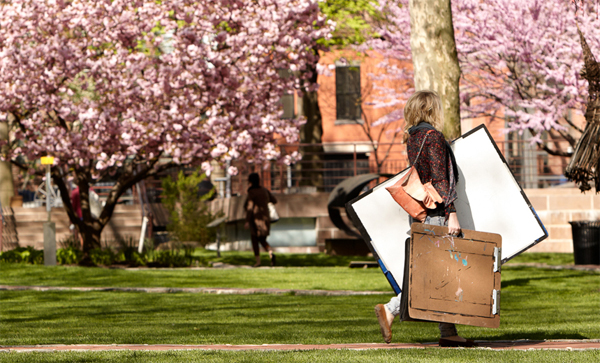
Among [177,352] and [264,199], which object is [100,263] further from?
[177,352]

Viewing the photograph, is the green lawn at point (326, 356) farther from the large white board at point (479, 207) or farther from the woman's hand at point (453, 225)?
the large white board at point (479, 207)

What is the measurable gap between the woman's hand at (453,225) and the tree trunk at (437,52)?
6356 mm

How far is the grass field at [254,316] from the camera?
242 inches

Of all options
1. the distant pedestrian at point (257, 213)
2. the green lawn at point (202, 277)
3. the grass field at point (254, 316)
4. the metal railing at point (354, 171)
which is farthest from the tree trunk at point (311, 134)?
the grass field at point (254, 316)

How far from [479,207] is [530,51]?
1214 centimetres

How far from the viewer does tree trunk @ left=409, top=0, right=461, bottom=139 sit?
12.7 meters

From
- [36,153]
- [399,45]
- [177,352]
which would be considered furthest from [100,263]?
[177,352]

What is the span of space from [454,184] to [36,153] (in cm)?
1395

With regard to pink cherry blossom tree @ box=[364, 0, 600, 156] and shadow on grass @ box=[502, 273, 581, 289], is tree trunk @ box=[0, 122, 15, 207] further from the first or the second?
shadow on grass @ box=[502, 273, 581, 289]

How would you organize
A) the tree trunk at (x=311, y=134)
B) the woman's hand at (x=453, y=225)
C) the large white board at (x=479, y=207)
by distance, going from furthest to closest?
the tree trunk at (x=311, y=134)
the large white board at (x=479, y=207)
the woman's hand at (x=453, y=225)

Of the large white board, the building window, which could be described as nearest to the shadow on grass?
the large white board

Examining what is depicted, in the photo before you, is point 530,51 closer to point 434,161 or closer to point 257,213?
point 257,213

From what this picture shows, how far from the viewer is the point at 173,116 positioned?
17906 millimetres

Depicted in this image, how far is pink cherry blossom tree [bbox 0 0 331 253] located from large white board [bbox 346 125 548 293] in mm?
11030
